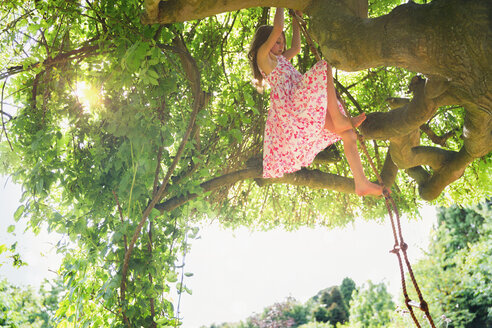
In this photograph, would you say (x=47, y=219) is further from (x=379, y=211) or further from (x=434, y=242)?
(x=434, y=242)

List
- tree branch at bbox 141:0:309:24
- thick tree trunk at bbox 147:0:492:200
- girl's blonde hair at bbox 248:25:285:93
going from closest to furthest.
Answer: thick tree trunk at bbox 147:0:492:200
tree branch at bbox 141:0:309:24
girl's blonde hair at bbox 248:25:285:93

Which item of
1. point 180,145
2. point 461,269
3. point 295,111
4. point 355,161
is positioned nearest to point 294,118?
point 295,111

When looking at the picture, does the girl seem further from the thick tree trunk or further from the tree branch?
the tree branch

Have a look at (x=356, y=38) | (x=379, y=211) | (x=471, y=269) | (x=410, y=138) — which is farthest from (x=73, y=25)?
(x=471, y=269)

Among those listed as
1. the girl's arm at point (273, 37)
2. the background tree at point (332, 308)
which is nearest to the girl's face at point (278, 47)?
the girl's arm at point (273, 37)

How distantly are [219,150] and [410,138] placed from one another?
1.38 metres

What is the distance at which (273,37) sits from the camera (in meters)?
2.22

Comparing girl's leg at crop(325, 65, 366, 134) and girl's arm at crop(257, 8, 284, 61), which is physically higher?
girl's arm at crop(257, 8, 284, 61)

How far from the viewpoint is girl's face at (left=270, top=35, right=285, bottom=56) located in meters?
2.56

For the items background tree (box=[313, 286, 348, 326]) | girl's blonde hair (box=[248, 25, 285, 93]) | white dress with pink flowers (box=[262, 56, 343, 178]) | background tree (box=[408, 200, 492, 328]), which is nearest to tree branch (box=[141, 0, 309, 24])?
white dress with pink flowers (box=[262, 56, 343, 178])

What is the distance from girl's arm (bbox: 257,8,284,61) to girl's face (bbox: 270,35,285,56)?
18 cm

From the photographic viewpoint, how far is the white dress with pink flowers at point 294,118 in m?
2.17

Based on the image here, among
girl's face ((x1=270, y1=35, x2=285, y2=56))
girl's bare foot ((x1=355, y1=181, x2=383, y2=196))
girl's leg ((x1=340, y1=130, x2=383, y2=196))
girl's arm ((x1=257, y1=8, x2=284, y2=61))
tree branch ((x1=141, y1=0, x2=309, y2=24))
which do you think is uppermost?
girl's face ((x1=270, y1=35, x2=285, y2=56))

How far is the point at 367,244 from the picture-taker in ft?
35.8
